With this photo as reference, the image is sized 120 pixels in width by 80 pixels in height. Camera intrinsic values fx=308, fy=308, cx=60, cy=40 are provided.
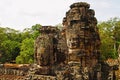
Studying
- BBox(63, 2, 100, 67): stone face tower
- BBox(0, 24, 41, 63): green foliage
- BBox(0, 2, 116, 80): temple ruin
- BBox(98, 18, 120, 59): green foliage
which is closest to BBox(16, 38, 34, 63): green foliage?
BBox(0, 24, 41, 63): green foliage

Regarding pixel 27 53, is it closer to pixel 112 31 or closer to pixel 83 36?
pixel 112 31

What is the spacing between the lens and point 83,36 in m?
13.7

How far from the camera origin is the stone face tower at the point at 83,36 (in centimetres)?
1374

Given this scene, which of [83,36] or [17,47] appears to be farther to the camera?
[17,47]

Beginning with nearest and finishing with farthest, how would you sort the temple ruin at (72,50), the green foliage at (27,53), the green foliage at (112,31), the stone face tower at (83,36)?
the temple ruin at (72,50)
the stone face tower at (83,36)
the green foliage at (27,53)
the green foliage at (112,31)

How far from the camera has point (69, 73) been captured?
11406 millimetres

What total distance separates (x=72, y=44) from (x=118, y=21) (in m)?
24.6

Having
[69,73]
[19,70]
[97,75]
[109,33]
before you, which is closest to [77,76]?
[69,73]

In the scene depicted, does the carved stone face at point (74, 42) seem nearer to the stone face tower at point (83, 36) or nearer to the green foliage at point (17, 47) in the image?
the stone face tower at point (83, 36)

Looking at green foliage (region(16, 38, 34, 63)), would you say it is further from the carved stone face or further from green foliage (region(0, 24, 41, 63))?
the carved stone face

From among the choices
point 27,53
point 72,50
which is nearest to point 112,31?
point 27,53

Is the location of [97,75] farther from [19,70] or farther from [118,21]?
A: [118,21]

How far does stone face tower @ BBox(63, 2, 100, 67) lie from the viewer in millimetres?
13742

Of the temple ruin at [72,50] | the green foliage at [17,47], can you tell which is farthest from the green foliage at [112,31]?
the temple ruin at [72,50]
